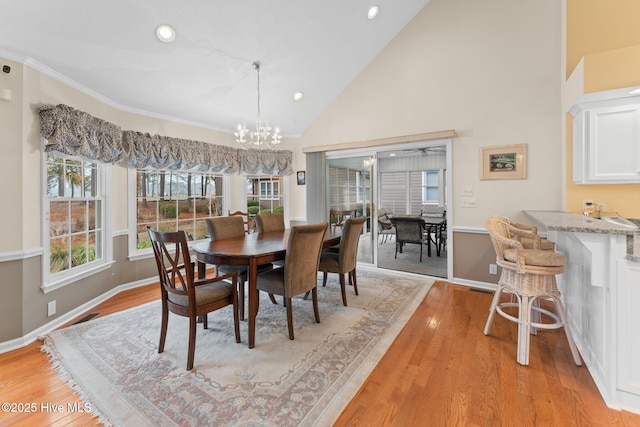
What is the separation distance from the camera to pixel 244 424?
1.49 metres

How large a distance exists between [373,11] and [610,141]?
292 centimetres

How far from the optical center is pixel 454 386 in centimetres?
180

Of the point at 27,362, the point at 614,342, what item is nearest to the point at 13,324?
the point at 27,362

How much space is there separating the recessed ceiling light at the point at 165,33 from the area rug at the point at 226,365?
9.31ft

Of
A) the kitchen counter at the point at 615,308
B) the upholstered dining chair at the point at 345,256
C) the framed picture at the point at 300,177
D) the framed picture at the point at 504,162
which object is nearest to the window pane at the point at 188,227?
the framed picture at the point at 300,177

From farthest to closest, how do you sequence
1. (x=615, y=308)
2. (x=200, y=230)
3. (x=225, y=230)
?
(x=200, y=230) < (x=225, y=230) < (x=615, y=308)

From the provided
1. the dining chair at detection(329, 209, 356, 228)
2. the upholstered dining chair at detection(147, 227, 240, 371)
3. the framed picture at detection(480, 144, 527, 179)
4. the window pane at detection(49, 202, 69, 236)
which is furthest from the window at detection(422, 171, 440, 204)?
the window pane at detection(49, 202, 69, 236)

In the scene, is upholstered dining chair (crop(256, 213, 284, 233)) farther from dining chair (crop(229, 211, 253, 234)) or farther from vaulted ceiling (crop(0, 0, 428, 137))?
vaulted ceiling (crop(0, 0, 428, 137))

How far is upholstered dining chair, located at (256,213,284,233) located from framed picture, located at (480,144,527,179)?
2.79 meters

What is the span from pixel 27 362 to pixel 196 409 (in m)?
1.62

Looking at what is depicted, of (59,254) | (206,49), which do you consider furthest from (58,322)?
(206,49)

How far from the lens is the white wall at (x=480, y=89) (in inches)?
126

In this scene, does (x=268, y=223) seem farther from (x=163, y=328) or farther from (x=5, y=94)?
(x=5, y=94)

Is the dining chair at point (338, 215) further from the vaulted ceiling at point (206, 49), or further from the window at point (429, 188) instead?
the window at point (429, 188)
